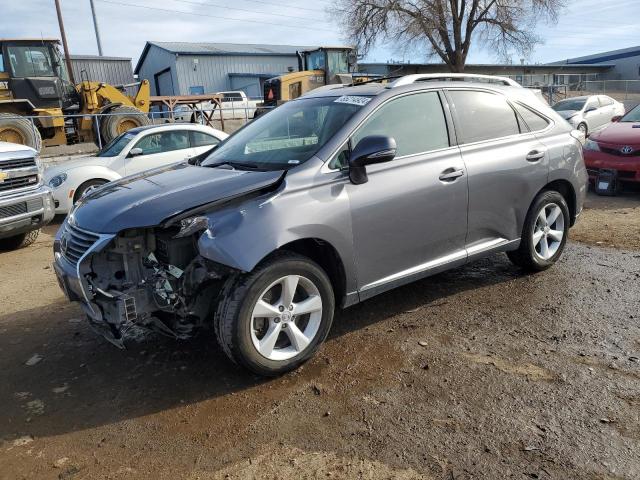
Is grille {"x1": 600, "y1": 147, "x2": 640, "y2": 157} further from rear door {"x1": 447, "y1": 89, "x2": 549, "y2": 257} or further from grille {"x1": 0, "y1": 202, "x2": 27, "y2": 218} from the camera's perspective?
grille {"x1": 0, "y1": 202, "x2": 27, "y2": 218}

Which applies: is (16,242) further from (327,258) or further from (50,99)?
(50,99)

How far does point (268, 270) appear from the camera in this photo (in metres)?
3.07

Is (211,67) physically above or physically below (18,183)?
above

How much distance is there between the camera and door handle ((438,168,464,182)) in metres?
3.90

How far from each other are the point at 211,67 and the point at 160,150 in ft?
120

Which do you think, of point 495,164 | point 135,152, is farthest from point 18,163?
point 495,164

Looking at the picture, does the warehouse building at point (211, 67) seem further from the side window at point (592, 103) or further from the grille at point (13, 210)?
the grille at point (13, 210)

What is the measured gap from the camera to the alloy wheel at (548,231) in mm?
4770

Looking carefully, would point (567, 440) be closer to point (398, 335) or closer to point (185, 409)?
point (398, 335)

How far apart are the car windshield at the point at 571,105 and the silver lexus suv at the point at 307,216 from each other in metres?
15.7

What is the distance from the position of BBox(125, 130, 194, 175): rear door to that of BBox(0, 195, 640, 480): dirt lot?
478cm

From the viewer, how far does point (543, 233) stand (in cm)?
482

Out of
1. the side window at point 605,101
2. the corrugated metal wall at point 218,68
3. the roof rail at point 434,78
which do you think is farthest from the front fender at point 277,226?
the corrugated metal wall at point 218,68

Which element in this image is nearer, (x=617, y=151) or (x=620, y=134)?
(x=617, y=151)
